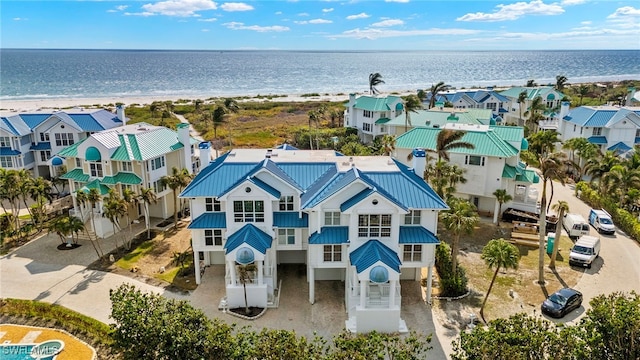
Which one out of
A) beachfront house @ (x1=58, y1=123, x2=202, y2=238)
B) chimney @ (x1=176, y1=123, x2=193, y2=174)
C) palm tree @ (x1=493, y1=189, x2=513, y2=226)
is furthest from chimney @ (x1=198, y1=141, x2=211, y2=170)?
palm tree @ (x1=493, y1=189, x2=513, y2=226)

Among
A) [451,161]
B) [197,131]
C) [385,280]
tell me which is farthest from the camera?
[197,131]

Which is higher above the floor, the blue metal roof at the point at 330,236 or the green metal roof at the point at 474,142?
the green metal roof at the point at 474,142

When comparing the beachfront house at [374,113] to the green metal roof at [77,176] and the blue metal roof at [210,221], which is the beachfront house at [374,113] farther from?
the blue metal roof at [210,221]

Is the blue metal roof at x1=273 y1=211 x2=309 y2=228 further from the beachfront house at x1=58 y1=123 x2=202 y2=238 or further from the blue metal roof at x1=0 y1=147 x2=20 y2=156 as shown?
the blue metal roof at x1=0 y1=147 x2=20 y2=156

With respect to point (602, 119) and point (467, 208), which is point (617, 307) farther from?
point (602, 119)

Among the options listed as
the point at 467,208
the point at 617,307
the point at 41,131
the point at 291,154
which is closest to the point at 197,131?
the point at 41,131

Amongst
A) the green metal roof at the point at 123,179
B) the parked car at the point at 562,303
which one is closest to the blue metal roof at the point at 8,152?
the green metal roof at the point at 123,179

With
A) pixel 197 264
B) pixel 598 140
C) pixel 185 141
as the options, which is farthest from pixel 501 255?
pixel 598 140

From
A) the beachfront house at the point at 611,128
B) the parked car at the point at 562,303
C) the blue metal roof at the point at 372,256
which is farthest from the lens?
the beachfront house at the point at 611,128
